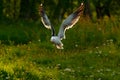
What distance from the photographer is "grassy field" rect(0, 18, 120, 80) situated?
39.1 feet

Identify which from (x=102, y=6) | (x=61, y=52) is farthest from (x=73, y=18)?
(x=102, y=6)

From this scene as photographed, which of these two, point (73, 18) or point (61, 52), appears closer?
point (73, 18)

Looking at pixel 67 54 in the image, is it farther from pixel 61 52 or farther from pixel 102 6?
pixel 102 6

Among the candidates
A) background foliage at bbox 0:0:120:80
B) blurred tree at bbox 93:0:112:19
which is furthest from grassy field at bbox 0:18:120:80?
blurred tree at bbox 93:0:112:19

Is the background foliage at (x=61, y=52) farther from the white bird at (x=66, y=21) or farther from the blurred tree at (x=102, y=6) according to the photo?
the blurred tree at (x=102, y=6)

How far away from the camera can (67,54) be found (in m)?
15.2

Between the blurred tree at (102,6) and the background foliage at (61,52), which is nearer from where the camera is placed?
the background foliage at (61,52)

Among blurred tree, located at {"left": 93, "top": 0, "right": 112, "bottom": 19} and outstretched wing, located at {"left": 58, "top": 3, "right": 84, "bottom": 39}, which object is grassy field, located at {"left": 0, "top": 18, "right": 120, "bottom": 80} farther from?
blurred tree, located at {"left": 93, "top": 0, "right": 112, "bottom": 19}

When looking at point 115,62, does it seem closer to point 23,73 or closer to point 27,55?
point 27,55

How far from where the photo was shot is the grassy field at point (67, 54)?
39.1 ft

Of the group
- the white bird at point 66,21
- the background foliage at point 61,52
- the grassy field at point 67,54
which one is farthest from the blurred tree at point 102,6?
the white bird at point 66,21

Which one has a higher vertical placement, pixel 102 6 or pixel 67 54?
pixel 102 6

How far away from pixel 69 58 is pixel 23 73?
3.30 m

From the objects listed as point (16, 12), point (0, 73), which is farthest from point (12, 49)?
point (16, 12)
